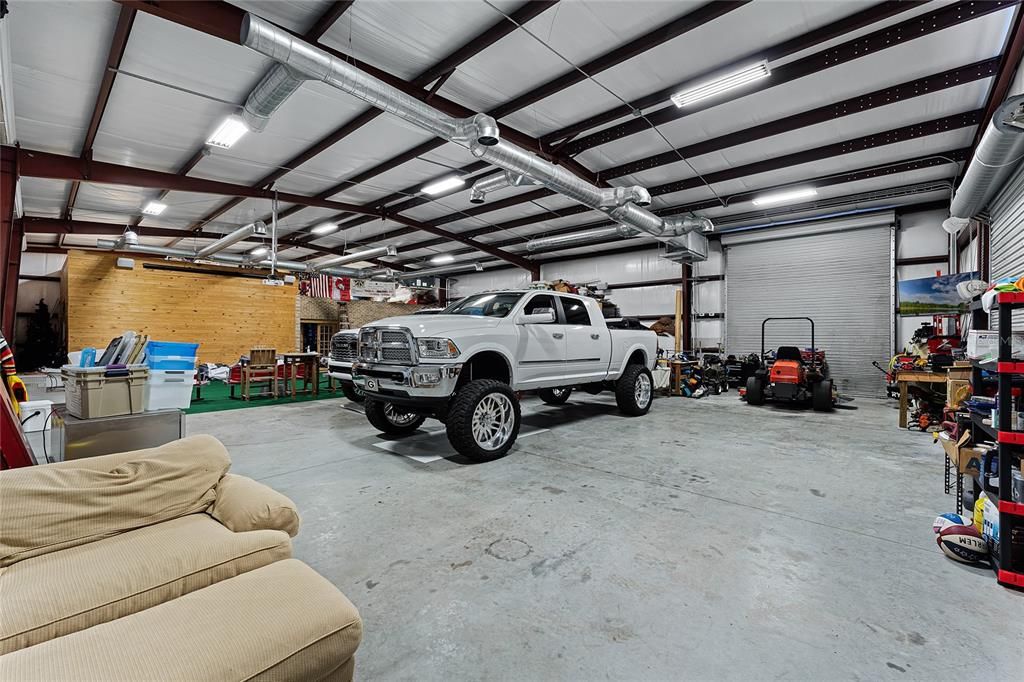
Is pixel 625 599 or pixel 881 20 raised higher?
pixel 881 20

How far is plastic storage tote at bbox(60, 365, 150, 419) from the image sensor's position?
2986 millimetres

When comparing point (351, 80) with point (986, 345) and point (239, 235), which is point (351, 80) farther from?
point (239, 235)

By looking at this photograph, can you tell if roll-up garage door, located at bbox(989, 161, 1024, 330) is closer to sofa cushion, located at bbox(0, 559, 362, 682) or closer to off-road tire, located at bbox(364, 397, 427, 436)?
sofa cushion, located at bbox(0, 559, 362, 682)

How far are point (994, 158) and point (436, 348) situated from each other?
22.3 feet

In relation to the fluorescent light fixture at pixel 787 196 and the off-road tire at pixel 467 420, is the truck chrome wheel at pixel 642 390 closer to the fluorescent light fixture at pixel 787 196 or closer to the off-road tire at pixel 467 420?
the off-road tire at pixel 467 420

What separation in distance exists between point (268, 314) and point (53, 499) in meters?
16.9

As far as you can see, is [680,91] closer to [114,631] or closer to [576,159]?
[576,159]

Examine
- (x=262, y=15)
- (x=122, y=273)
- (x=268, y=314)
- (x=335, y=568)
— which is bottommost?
(x=335, y=568)

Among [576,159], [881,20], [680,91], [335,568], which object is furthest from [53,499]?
[576,159]

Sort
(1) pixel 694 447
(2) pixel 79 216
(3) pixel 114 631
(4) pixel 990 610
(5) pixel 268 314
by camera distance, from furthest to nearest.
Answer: (5) pixel 268 314 < (2) pixel 79 216 < (1) pixel 694 447 < (4) pixel 990 610 < (3) pixel 114 631

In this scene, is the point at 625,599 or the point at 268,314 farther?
the point at 268,314

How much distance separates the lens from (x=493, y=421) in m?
4.64

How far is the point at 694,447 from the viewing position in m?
5.09

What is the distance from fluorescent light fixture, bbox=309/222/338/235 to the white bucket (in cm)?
1067
